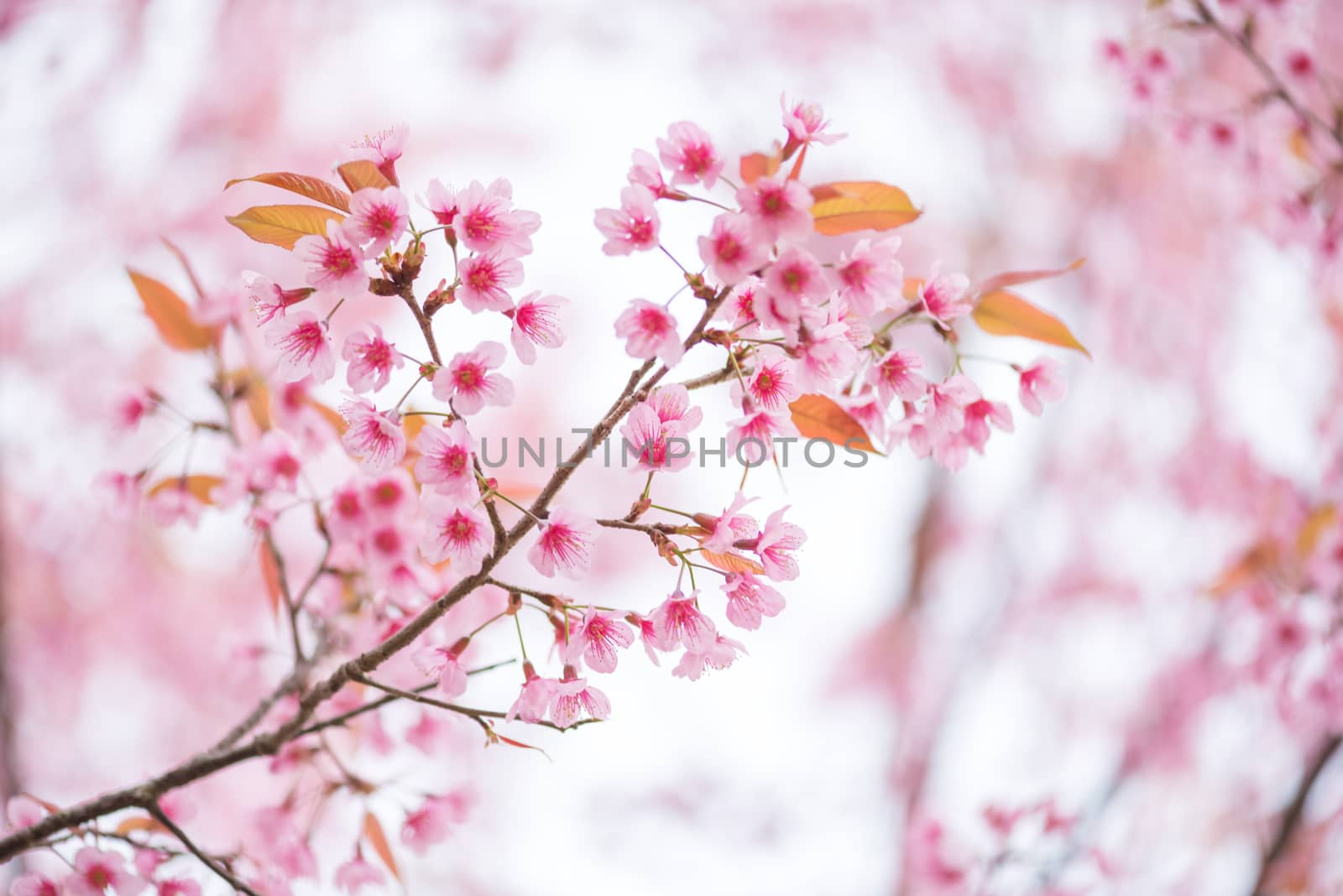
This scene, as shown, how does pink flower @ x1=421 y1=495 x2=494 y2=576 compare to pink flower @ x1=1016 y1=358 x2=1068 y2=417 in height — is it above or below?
below

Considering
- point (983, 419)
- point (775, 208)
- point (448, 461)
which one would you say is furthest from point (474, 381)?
point (983, 419)

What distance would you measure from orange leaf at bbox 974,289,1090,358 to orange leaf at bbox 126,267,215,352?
1.03m

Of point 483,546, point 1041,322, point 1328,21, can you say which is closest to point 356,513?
point 483,546

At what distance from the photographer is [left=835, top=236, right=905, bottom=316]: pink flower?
707 mm

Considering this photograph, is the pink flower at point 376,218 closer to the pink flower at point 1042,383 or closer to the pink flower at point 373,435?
the pink flower at point 373,435

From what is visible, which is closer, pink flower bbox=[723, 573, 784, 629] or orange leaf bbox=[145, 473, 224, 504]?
pink flower bbox=[723, 573, 784, 629]

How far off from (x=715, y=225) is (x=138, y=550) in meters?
4.09

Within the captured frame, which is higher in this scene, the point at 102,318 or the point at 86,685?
the point at 102,318

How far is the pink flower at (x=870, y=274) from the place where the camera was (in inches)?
27.8

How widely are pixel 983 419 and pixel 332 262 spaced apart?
679 mm

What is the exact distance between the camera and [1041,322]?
95 cm

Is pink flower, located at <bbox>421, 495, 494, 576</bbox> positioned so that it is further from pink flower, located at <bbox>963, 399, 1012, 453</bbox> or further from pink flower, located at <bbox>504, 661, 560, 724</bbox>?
pink flower, located at <bbox>963, 399, 1012, 453</bbox>

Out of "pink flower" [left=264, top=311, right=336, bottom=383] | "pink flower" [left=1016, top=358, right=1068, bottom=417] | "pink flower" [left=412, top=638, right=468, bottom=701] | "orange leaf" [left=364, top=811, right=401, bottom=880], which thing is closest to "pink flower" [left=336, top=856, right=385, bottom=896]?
"orange leaf" [left=364, top=811, right=401, bottom=880]

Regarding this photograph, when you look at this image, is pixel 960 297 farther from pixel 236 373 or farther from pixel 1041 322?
pixel 236 373
